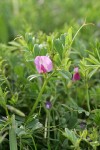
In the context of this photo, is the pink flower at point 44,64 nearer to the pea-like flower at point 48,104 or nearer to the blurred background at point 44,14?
the pea-like flower at point 48,104

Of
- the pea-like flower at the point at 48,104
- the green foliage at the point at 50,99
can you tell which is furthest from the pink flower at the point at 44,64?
the pea-like flower at the point at 48,104

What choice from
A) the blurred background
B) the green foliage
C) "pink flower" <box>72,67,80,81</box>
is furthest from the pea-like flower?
the blurred background

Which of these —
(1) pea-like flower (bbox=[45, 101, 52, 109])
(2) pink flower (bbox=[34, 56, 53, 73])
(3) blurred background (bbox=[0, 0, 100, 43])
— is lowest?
(1) pea-like flower (bbox=[45, 101, 52, 109])

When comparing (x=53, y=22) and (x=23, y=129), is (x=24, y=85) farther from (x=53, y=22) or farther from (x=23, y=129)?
(x=53, y=22)

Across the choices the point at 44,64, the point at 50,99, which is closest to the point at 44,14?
the point at 50,99

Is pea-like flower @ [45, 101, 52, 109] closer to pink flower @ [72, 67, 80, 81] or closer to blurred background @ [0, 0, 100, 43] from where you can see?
pink flower @ [72, 67, 80, 81]

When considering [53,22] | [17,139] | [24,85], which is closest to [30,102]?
[24,85]

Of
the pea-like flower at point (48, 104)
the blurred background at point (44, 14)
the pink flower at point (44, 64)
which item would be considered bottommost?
the pea-like flower at point (48, 104)
